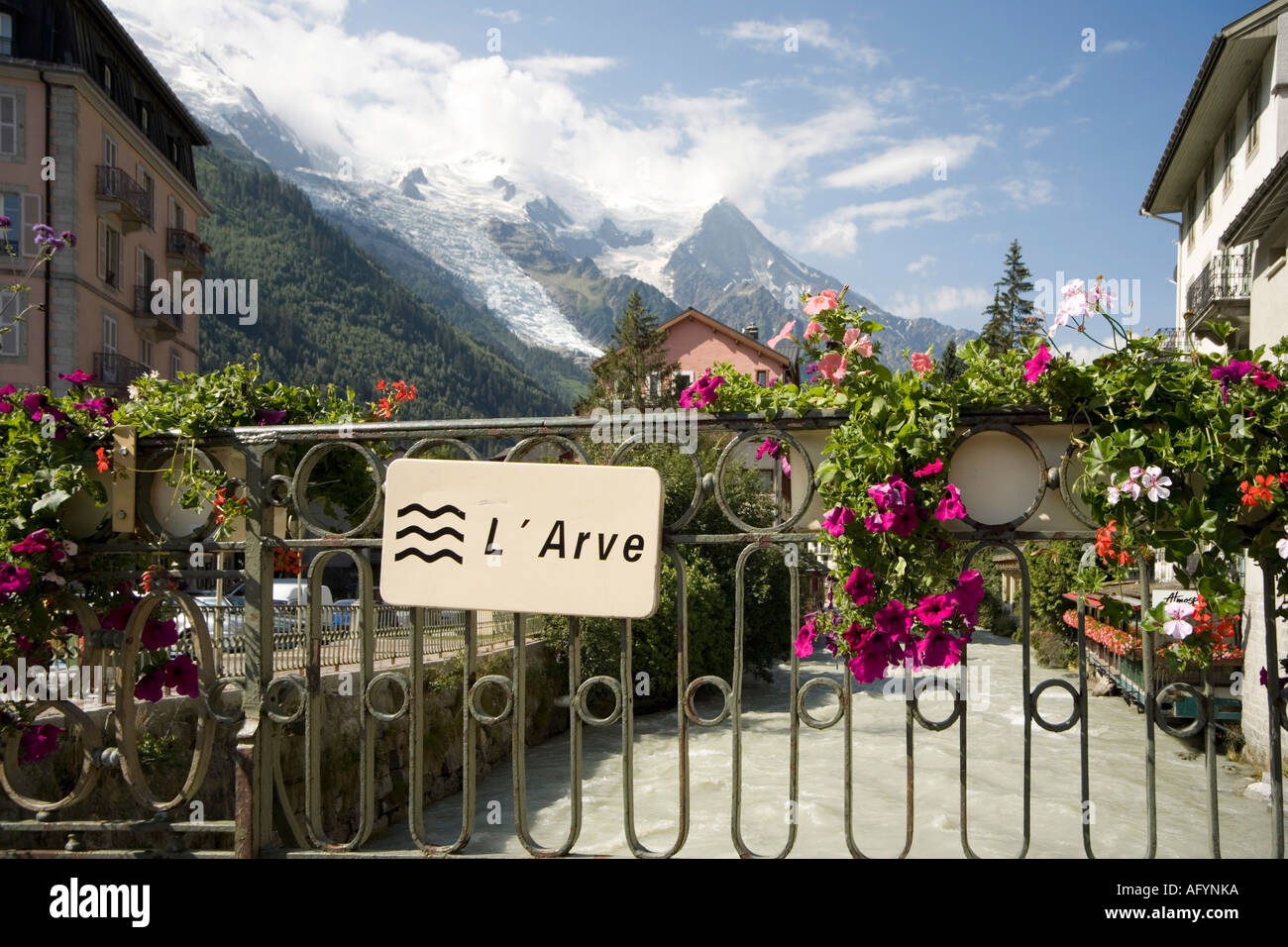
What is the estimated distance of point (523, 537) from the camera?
3.16 metres

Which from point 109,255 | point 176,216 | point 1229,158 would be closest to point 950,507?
point 1229,158

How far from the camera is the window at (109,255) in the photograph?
3147cm

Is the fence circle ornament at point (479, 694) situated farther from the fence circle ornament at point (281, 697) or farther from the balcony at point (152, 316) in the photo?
the balcony at point (152, 316)

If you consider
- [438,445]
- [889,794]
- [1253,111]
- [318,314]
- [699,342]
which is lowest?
[889,794]

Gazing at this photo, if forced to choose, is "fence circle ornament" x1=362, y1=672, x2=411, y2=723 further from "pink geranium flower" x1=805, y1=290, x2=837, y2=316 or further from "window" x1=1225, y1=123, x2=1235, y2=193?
"window" x1=1225, y1=123, x2=1235, y2=193

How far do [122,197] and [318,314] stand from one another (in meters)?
116

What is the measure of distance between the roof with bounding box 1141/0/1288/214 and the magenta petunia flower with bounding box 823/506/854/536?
21113 millimetres

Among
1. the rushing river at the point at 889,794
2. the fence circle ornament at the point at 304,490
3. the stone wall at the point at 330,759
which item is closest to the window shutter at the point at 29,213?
the stone wall at the point at 330,759

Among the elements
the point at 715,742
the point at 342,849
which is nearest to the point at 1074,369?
the point at 342,849

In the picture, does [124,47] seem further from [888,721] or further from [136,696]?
[136,696]

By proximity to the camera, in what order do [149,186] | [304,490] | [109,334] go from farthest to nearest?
[149,186] → [109,334] → [304,490]

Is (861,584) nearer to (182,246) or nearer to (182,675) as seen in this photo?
(182,675)

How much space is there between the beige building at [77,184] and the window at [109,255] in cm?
5
